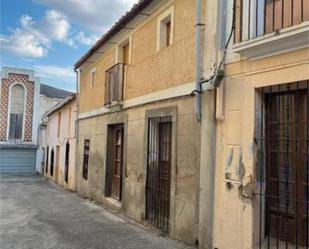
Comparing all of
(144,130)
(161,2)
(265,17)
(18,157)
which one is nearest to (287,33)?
(265,17)

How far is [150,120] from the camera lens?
9.36 meters

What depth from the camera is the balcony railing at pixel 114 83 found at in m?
11.4

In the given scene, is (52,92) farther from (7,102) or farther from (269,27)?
(269,27)

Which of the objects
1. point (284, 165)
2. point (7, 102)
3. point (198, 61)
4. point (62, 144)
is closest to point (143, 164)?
point (198, 61)

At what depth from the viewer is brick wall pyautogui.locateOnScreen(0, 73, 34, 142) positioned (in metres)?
32.5

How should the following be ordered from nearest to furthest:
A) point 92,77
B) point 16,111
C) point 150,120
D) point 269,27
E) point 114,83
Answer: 1. point 269,27
2. point 150,120
3. point 114,83
4. point 92,77
5. point 16,111

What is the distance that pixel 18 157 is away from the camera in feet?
107

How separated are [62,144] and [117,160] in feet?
33.8

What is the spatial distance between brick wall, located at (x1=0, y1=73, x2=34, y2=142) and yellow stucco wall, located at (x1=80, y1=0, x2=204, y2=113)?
72.2 ft

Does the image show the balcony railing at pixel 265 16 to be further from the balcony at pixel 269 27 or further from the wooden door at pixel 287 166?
the wooden door at pixel 287 166

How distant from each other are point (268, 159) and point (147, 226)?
13.9 ft

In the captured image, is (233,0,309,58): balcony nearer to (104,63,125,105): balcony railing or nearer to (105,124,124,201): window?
(104,63,125,105): balcony railing

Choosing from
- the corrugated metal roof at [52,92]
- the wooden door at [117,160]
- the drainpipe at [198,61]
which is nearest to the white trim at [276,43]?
the drainpipe at [198,61]

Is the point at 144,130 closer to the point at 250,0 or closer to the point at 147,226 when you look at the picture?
the point at 147,226
